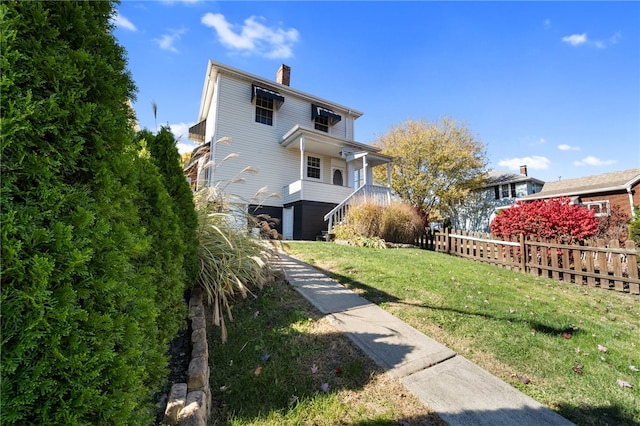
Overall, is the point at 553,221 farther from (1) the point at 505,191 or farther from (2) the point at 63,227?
(1) the point at 505,191

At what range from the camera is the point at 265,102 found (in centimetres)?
1330

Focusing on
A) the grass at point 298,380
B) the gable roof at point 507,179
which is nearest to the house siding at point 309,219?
the grass at point 298,380

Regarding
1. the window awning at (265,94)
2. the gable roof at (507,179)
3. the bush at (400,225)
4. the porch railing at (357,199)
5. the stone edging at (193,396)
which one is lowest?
the stone edging at (193,396)

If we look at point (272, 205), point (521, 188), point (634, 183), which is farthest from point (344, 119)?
point (521, 188)

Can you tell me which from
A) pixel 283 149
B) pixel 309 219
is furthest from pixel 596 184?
pixel 283 149

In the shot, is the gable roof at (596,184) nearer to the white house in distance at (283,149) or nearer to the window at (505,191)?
the window at (505,191)

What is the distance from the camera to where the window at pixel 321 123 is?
14.7 m

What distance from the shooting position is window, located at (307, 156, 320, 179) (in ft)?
45.8

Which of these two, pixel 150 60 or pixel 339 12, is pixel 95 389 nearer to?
pixel 150 60

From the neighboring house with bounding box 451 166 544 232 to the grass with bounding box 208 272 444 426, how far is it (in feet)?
80.6

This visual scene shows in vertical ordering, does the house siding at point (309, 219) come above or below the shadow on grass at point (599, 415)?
above

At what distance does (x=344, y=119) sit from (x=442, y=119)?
35.3ft

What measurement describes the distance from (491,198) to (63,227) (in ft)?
103

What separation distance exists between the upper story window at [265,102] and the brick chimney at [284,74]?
6.47 ft
